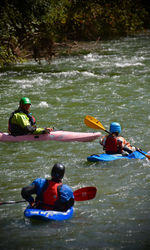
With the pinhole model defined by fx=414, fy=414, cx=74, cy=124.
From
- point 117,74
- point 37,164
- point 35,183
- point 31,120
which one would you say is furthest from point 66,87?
point 35,183

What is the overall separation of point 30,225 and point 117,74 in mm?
11375

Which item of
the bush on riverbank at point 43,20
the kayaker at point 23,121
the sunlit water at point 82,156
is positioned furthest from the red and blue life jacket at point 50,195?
the bush on riverbank at point 43,20

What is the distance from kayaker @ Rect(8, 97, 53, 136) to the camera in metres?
9.05

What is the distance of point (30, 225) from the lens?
551 cm

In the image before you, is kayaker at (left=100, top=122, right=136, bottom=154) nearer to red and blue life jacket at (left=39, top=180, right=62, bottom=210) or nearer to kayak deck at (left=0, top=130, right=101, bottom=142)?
kayak deck at (left=0, top=130, right=101, bottom=142)

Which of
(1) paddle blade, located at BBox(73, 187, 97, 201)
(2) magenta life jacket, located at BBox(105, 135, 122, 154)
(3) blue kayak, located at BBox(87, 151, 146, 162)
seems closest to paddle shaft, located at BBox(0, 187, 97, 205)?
(1) paddle blade, located at BBox(73, 187, 97, 201)

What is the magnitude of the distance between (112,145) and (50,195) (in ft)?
9.16

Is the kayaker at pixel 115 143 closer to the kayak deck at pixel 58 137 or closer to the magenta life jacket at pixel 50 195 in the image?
the kayak deck at pixel 58 137

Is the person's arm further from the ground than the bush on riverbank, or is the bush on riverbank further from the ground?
the bush on riverbank

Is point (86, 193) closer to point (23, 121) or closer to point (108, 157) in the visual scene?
point (108, 157)

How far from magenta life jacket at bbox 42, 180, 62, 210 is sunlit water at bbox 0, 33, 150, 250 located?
0.27 metres

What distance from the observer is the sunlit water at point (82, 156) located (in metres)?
5.32

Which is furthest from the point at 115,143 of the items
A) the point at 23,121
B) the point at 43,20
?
the point at 43,20

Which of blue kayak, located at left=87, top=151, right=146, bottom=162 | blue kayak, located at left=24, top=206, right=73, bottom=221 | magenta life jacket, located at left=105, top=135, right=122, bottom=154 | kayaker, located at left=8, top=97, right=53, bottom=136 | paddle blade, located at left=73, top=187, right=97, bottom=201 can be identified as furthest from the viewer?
kayaker, located at left=8, top=97, right=53, bottom=136
